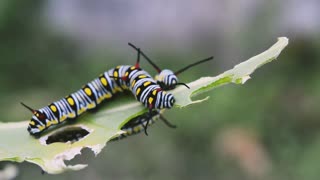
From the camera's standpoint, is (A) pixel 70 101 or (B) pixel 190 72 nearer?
(A) pixel 70 101

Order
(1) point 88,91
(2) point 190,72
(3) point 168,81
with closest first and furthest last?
(3) point 168,81
(1) point 88,91
(2) point 190,72

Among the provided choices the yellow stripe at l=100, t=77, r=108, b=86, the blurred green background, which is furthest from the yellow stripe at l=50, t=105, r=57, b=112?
the blurred green background

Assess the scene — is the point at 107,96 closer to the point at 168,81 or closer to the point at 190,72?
the point at 168,81

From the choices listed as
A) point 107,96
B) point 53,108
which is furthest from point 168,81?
point 53,108

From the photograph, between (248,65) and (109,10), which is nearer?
(248,65)

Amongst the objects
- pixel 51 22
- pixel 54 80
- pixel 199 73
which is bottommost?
pixel 199 73

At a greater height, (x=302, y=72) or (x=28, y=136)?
(x=28, y=136)

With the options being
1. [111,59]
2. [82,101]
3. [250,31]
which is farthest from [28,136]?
[111,59]

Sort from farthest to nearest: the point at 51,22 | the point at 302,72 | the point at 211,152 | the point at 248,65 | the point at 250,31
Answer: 1. the point at 51,22
2. the point at 250,31
3. the point at 302,72
4. the point at 211,152
5. the point at 248,65

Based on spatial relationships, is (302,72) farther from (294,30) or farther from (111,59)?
(111,59)
